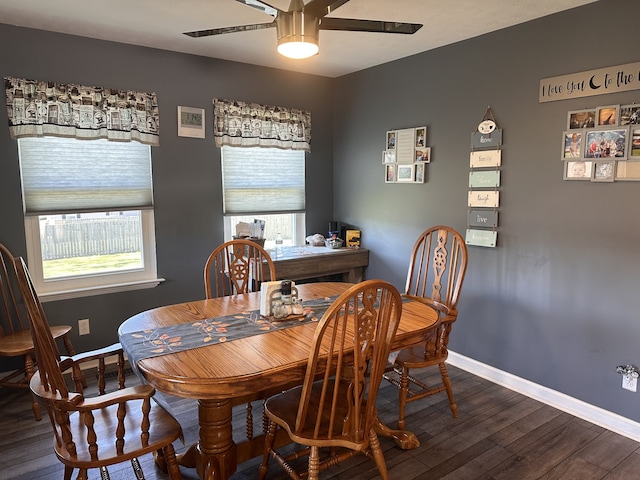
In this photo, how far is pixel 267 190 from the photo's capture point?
4.09 metres

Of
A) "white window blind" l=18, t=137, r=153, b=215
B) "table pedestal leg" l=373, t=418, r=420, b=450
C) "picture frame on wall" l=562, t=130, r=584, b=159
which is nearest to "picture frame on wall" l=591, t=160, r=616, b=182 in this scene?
"picture frame on wall" l=562, t=130, r=584, b=159

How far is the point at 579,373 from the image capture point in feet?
8.83

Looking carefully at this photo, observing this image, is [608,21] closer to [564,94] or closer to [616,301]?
[564,94]

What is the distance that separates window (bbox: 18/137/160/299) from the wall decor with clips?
7.95 feet

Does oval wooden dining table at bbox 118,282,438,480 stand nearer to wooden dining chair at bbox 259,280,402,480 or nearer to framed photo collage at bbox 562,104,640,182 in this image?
wooden dining chair at bbox 259,280,402,480

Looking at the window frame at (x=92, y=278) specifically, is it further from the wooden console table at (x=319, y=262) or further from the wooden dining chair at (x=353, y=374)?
the wooden dining chair at (x=353, y=374)

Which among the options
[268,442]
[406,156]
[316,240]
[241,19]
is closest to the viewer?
[268,442]

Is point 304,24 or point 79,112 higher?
point 304,24

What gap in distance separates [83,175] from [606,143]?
3.36m

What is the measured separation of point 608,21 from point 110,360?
3.95 m

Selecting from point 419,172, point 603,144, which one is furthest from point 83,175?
point 603,144

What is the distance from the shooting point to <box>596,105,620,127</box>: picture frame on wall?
2.44 metres

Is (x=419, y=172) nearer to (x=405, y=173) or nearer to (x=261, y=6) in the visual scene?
A: (x=405, y=173)

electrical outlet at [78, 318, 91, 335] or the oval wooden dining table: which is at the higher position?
the oval wooden dining table
